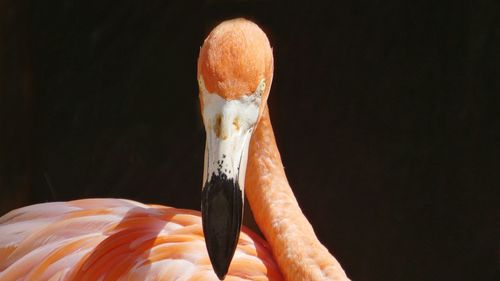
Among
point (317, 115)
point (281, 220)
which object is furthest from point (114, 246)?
point (317, 115)

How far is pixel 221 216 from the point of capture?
2092 millimetres

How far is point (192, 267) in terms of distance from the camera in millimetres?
2484

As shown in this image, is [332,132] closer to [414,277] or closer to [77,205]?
[414,277]

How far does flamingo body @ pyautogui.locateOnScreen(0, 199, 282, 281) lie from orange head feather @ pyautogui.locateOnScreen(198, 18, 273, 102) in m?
0.63

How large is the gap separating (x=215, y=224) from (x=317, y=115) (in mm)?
2036

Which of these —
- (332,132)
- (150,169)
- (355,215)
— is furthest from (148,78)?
(355,215)

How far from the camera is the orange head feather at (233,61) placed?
2178 millimetres

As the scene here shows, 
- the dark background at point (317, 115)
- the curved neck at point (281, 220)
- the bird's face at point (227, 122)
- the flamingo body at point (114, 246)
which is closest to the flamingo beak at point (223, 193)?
the bird's face at point (227, 122)

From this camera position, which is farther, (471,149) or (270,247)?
(471,149)

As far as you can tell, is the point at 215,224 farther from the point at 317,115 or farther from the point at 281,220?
the point at 317,115

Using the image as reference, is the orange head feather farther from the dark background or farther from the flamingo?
the dark background

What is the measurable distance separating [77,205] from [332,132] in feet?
5.15

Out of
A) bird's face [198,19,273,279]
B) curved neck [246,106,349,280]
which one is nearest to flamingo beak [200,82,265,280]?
bird's face [198,19,273,279]

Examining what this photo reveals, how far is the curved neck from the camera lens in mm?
2570
